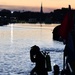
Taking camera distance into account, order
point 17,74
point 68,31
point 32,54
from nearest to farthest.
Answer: point 32,54
point 68,31
point 17,74

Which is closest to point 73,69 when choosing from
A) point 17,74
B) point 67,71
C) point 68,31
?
point 67,71

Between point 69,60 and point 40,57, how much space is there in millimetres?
3471

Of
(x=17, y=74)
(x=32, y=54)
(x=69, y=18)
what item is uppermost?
(x=69, y=18)

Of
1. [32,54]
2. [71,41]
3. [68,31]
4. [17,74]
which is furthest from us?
[17,74]

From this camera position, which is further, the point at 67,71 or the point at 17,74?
the point at 17,74

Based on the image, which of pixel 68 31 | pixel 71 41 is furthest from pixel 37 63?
pixel 68 31

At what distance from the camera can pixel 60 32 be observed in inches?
671

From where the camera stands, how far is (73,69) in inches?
623

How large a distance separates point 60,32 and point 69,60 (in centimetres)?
134

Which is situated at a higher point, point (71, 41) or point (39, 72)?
point (71, 41)

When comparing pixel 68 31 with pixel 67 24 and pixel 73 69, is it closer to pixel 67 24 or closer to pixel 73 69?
pixel 67 24

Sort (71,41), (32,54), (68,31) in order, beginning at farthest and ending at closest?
(68,31) → (71,41) → (32,54)

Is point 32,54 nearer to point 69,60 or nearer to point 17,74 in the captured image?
point 69,60

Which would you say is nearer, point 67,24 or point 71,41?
point 71,41
